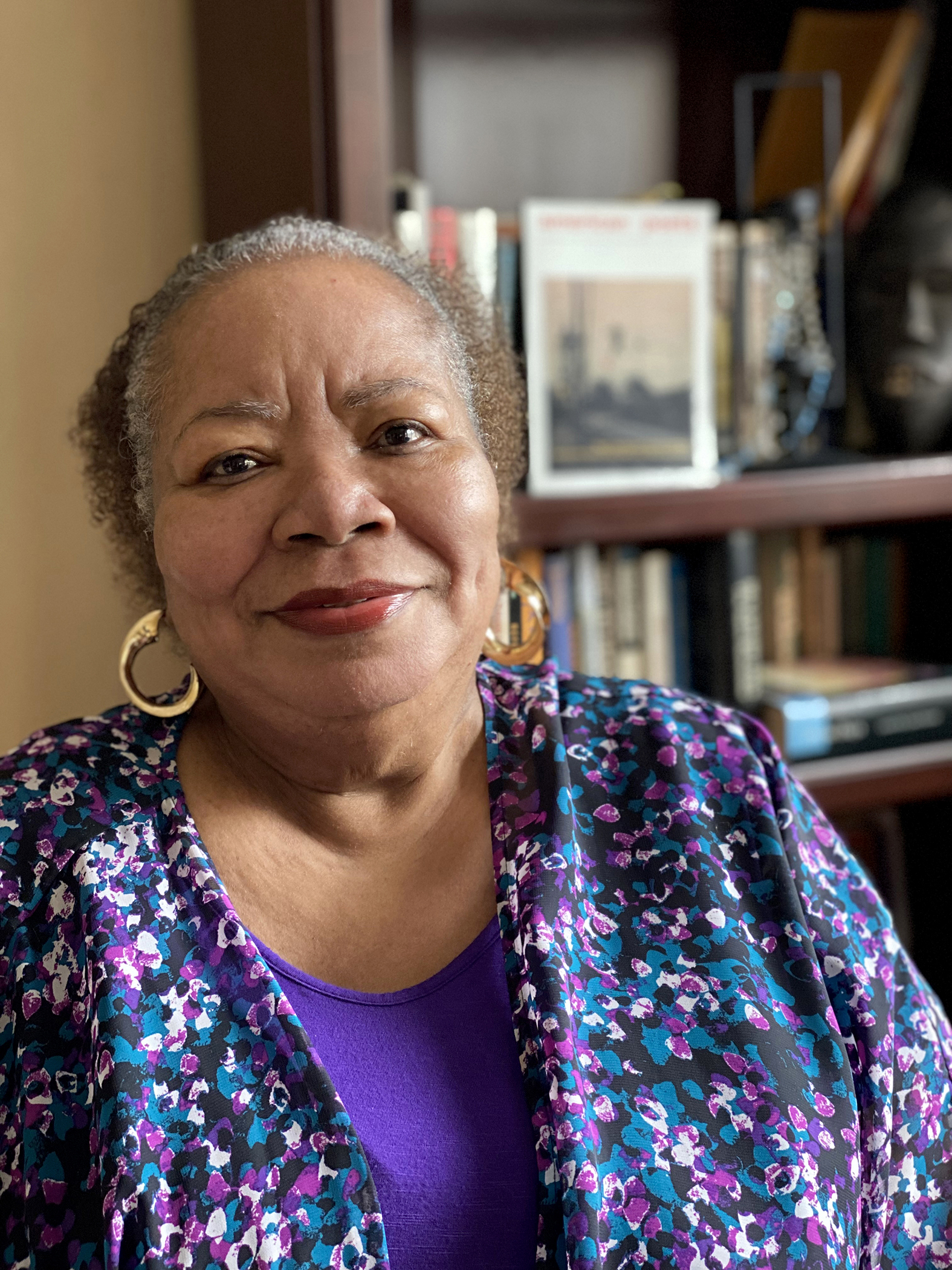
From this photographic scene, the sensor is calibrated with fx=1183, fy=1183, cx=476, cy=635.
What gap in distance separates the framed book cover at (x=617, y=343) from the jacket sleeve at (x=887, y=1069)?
0.53 metres

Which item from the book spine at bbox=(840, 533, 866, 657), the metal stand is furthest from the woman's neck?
the book spine at bbox=(840, 533, 866, 657)

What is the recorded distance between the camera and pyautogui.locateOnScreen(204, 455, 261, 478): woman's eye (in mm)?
971

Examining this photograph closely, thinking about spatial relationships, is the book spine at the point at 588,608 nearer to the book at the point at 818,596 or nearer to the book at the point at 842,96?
the book at the point at 818,596

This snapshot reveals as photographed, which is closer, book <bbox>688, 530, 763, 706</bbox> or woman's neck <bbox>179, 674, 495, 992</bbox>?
woman's neck <bbox>179, 674, 495, 992</bbox>

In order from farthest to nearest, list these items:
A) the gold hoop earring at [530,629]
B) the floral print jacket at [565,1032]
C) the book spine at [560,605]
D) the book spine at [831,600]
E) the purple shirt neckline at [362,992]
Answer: the book spine at [831,600] → the book spine at [560,605] → the gold hoop earring at [530,629] → the purple shirt neckline at [362,992] → the floral print jacket at [565,1032]

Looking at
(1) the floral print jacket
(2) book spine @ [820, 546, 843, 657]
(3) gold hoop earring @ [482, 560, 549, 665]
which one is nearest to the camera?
(1) the floral print jacket

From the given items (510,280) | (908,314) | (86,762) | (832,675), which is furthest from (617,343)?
(86,762)

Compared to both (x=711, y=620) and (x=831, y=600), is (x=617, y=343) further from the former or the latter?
(x=831, y=600)

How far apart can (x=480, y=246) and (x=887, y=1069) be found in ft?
3.23

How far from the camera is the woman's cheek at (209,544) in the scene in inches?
37.3

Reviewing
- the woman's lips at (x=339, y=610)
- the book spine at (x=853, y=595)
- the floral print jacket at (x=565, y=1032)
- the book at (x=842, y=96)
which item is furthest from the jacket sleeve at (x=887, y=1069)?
the book at (x=842, y=96)

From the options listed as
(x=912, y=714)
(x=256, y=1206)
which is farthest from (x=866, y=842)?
(x=256, y=1206)

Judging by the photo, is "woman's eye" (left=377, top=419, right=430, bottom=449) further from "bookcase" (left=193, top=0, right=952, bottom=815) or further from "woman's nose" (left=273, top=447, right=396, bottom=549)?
"bookcase" (left=193, top=0, right=952, bottom=815)

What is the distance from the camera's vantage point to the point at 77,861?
3.07 ft
